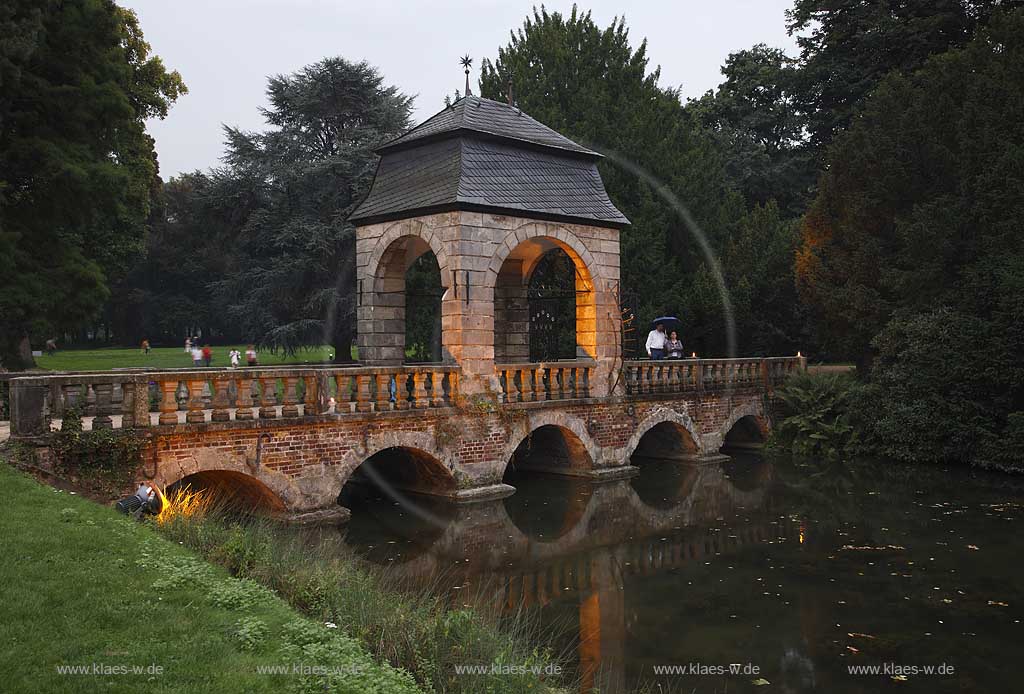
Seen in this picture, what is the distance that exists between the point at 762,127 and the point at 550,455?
82.9 ft

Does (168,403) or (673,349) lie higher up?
(673,349)

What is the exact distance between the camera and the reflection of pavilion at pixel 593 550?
30.0 feet

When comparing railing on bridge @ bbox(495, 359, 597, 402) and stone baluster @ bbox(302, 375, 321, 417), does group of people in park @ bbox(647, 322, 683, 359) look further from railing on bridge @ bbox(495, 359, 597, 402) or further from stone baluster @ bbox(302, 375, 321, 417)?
stone baluster @ bbox(302, 375, 321, 417)

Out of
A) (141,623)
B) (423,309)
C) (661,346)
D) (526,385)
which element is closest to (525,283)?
(661,346)

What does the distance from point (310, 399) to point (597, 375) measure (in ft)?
20.9

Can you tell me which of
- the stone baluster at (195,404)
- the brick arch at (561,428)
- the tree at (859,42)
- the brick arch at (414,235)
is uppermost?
the tree at (859,42)

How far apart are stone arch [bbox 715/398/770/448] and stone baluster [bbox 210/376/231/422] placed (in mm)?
12018

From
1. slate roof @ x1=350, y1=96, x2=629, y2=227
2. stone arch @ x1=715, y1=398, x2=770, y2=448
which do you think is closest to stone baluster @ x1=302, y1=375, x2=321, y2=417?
slate roof @ x1=350, y1=96, x2=629, y2=227

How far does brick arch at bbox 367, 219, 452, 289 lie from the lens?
1488cm

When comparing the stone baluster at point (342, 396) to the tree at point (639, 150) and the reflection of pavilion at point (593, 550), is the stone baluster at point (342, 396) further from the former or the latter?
the tree at point (639, 150)

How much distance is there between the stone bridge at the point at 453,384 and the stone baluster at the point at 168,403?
28mm

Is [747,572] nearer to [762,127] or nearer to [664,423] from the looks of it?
[664,423]

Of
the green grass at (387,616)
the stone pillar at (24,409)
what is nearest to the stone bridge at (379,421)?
the stone pillar at (24,409)

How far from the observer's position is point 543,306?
21.8m
